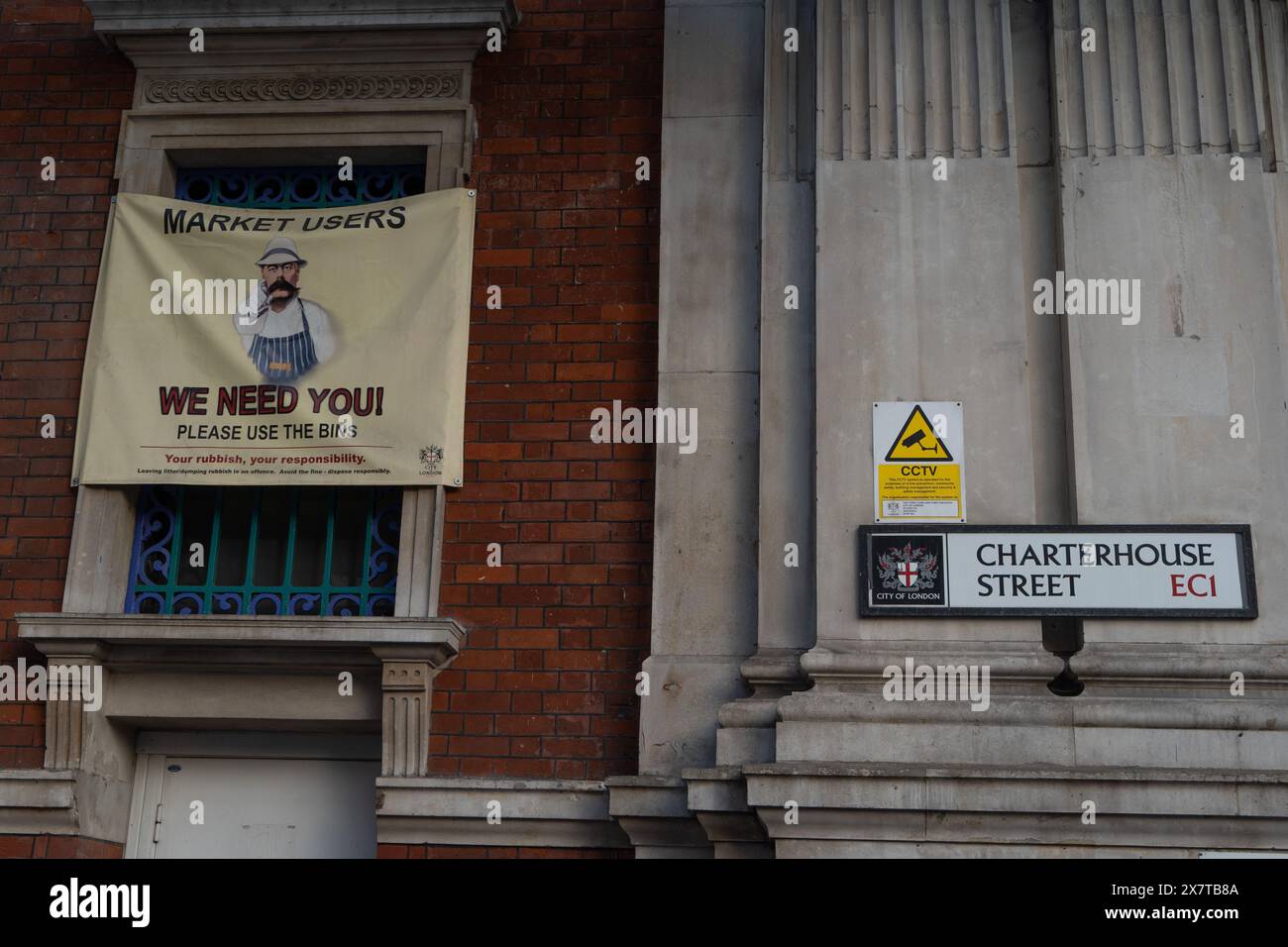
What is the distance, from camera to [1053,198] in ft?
26.0

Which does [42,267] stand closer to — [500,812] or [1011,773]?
[500,812]

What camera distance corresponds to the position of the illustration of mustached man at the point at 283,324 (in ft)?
27.3

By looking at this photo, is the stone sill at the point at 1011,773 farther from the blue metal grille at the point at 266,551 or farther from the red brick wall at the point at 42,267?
the red brick wall at the point at 42,267

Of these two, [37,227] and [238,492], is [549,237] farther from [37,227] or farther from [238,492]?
[37,227]

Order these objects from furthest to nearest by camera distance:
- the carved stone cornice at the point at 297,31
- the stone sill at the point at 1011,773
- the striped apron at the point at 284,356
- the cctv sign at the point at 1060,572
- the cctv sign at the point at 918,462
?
the carved stone cornice at the point at 297,31
the striped apron at the point at 284,356
the cctv sign at the point at 918,462
the cctv sign at the point at 1060,572
the stone sill at the point at 1011,773

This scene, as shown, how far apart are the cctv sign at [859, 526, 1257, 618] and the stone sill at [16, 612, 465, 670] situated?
2.31 meters

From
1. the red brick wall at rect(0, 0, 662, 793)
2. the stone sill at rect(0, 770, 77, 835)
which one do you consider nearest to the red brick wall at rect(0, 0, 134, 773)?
the red brick wall at rect(0, 0, 662, 793)

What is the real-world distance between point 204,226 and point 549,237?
2080 millimetres

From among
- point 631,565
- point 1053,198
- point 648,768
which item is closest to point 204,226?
point 631,565

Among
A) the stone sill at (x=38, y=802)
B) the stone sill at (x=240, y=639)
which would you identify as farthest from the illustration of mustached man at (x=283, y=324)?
the stone sill at (x=38, y=802)

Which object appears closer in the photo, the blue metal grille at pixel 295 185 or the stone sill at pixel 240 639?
the stone sill at pixel 240 639

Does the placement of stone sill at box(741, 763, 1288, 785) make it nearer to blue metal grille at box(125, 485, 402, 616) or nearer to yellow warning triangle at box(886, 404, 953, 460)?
yellow warning triangle at box(886, 404, 953, 460)

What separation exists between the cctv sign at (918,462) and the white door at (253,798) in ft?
10.6

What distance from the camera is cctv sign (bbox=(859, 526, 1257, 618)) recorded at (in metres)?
7.01
